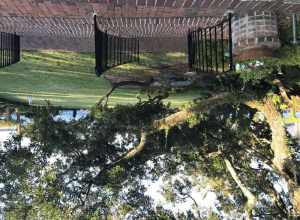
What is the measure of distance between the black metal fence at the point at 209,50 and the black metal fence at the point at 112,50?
144 cm

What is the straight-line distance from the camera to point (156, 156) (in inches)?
629

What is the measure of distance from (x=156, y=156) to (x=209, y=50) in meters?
6.86

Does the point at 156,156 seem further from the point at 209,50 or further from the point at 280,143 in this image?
the point at 209,50

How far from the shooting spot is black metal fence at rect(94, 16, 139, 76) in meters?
8.11

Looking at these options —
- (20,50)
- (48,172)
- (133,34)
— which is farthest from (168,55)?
(48,172)

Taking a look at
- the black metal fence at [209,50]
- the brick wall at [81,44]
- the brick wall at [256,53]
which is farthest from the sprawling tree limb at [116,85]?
Result: the brick wall at [256,53]

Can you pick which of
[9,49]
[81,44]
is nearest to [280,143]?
[81,44]

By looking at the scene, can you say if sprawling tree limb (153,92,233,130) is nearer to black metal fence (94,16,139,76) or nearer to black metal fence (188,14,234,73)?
black metal fence (188,14,234,73)

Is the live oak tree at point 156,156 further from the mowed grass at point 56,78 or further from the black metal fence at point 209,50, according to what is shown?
the black metal fence at point 209,50

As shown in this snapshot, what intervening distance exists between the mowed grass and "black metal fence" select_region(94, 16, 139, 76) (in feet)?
2.12

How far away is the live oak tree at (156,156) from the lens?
13.1 meters

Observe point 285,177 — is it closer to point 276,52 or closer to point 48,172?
point 276,52

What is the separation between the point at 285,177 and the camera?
12.4m

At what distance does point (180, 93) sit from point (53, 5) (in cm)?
742
